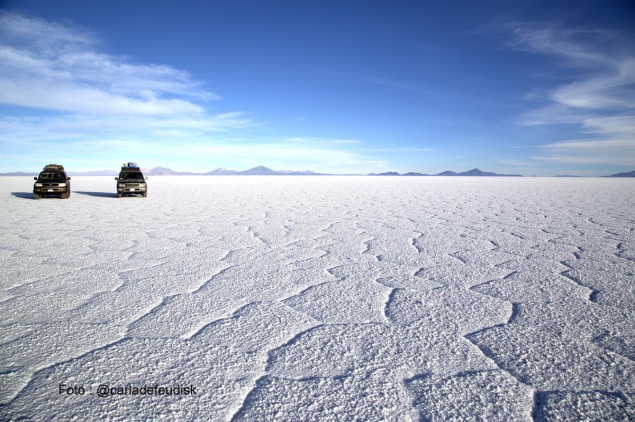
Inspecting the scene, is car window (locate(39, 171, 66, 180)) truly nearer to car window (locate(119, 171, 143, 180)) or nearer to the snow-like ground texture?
car window (locate(119, 171, 143, 180))

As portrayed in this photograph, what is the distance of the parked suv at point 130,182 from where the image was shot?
39.6 feet

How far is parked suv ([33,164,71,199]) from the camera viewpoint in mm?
11031

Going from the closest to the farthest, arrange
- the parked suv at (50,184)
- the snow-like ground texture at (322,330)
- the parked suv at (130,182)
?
the snow-like ground texture at (322,330) < the parked suv at (50,184) < the parked suv at (130,182)

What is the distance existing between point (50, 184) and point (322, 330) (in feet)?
42.9

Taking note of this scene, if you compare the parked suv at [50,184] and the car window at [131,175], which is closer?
the parked suv at [50,184]

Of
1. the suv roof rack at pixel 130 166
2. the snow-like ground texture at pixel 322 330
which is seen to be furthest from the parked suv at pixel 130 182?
the snow-like ground texture at pixel 322 330

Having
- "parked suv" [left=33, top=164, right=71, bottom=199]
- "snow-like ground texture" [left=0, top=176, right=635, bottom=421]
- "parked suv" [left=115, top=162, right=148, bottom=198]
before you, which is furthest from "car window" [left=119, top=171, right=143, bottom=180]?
"snow-like ground texture" [left=0, top=176, right=635, bottom=421]

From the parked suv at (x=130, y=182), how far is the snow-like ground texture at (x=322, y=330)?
8.05 meters

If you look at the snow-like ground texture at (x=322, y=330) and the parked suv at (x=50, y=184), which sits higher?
the parked suv at (x=50, y=184)

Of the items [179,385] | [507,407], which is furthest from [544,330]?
[179,385]

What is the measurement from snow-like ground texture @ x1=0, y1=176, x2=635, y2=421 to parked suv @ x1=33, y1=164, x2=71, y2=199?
813 centimetres

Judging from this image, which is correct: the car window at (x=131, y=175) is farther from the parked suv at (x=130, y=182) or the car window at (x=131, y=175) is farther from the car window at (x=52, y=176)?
the car window at (x=52, y=176)

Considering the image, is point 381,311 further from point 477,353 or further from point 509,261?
point 509,261

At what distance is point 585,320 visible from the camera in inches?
92.8
